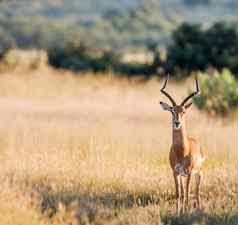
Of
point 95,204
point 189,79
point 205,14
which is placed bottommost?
point 95,204

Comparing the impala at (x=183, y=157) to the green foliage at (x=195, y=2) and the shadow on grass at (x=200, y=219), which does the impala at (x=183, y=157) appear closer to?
the shadow on grass at (x=200, y=219)

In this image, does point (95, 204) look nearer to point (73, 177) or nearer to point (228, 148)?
point (73, 177)

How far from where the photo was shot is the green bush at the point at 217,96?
19.9 metres

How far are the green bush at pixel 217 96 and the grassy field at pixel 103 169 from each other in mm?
294

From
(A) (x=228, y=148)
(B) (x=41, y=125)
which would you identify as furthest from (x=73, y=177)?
(B) (x=41, y=125)

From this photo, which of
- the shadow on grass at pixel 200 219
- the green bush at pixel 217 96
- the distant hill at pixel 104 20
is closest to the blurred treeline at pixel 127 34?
the distant hill at pixel 104 20

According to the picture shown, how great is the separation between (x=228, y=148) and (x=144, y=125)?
16.7 ft

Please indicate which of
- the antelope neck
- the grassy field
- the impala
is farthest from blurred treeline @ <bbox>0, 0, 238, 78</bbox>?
the antelope neck

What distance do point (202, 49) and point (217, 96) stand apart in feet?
33.6

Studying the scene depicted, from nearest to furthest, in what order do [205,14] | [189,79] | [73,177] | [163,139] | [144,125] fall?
[73,177] < [163,139] < [144,125] < [189,79] < [205,14]

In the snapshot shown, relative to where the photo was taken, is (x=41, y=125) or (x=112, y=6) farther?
(x=112, y=6)

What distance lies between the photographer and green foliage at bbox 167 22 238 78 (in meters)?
29.5

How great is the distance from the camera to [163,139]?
46.4 ft

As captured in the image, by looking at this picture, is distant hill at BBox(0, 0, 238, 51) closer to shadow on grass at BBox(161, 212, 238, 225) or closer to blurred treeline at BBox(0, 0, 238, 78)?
blurred treeline at BBox(0, 0, 238, 78)
